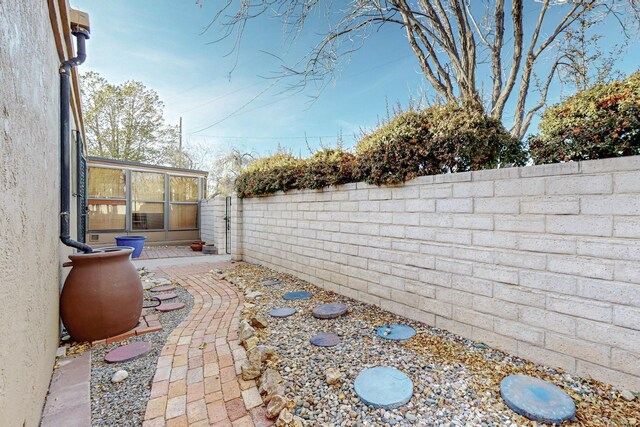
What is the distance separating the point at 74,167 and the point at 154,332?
249 centimetres

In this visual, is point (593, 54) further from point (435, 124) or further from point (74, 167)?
point (74, 167)

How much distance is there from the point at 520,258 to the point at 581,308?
18.5 inches

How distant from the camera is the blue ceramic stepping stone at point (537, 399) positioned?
1537 mm

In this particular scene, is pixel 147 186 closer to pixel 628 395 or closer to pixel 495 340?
pixel 495 340

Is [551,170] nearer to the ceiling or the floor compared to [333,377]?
nearer to the ceiling

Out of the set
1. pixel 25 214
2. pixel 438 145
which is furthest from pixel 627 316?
pixel 25 214

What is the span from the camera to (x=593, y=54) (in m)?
5.34

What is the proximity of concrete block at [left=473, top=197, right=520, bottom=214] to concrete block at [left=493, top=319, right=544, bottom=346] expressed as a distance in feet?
3.02

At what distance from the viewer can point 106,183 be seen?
8.24 metres

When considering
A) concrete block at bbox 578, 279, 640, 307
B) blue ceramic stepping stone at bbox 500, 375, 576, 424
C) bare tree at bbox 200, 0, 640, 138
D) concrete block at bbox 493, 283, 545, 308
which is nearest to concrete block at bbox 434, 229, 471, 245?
concrete block at bbox 493, 283, 545, 308

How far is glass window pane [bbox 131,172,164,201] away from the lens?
28.6 feet

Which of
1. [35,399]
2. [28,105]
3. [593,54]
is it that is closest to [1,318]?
[35,399]

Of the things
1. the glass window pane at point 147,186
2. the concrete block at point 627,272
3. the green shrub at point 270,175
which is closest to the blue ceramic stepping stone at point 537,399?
the concrete block at point 627,272

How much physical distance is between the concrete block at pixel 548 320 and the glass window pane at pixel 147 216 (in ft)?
32.5
